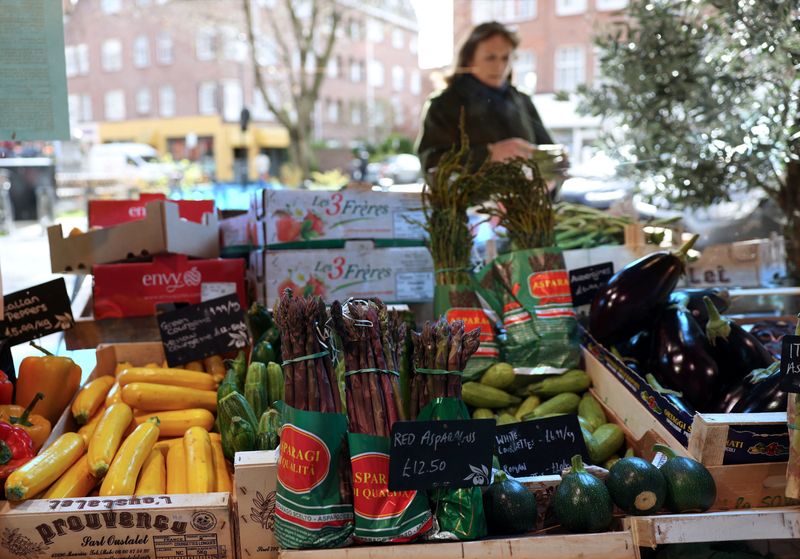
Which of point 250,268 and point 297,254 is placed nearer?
point 297,254

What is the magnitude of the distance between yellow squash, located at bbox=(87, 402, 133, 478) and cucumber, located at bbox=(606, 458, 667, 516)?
4.30ft

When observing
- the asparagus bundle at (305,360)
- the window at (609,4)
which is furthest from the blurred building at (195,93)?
the asparagus bundle at (305,360)

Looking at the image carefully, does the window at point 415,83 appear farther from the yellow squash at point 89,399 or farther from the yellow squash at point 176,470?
the yellow squash at point 176,470

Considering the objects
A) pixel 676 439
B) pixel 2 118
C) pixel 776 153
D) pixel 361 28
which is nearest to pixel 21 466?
pixel 2 118

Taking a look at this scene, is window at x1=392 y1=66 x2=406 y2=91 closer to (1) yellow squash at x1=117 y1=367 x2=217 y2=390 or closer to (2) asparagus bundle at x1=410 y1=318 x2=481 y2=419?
(1) yellow squash at x1=117 y1=367 x2=217 y2=390

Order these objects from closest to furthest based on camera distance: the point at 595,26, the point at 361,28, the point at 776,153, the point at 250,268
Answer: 1. the point at 250,268
2. the point at 776,153
3. the point at 595,26
4. the point at 361,28

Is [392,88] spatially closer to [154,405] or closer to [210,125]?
[210,125]

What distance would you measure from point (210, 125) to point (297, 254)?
31.7 meters

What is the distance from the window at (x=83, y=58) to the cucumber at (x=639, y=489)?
37766 mm

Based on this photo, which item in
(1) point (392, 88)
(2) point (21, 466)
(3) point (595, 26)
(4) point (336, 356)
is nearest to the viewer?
(4) point (336, 356)

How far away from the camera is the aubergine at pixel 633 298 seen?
2561 mm

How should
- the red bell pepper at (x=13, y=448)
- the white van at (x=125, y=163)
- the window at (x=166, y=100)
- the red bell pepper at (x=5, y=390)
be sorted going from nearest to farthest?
the red bell pepper at (x=13, y=448) < the red bell pepper at (x=5, y=390) < the white van at (x=125, y=163) < the window at (x=166, y=100)

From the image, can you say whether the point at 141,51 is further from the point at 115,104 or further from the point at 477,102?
the point at 477,102

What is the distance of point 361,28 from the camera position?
2180 centimetres
